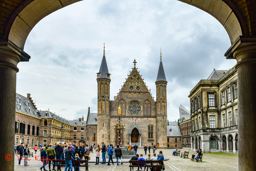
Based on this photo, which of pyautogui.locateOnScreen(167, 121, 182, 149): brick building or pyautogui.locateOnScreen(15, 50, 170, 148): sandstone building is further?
pyautogui.locateOnScreen(167, 121, 182, 149): brick building

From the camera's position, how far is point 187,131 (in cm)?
9494

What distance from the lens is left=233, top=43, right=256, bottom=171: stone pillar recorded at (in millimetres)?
6965

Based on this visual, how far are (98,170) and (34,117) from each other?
52302 millimetres

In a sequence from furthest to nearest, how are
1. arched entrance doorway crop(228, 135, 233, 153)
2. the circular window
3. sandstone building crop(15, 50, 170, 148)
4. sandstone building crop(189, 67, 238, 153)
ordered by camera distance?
the circular window → sandstone building crop(15, 50, 170, 148) → sandstone building crop(189, 67, 238, 153) → arched entrance doorway crop(228, 135, 233, 153)

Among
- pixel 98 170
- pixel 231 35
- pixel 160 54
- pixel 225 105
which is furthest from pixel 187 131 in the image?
pixel 231 35

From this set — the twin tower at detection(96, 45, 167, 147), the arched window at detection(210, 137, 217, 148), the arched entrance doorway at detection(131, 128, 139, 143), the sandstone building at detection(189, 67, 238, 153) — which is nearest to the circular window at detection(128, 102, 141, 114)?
the twin tower at detection(96, 45, 167, 147)

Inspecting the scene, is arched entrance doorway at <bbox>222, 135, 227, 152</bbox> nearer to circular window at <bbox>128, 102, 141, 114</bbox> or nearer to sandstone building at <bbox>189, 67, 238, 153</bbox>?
sandstone building at <bbox>189, 67, 238, 153</bbox>

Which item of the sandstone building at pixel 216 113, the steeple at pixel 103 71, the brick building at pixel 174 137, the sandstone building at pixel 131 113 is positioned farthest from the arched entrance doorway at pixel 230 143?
the brick building at pixel 174 137

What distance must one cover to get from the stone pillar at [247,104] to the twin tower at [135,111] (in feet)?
160

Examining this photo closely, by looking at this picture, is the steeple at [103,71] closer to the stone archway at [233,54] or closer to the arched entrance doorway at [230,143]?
the arched entrance doorway at [230,143]

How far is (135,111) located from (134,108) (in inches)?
25.6

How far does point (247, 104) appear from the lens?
7.18 metres

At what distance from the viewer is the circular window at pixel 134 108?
57.7 m

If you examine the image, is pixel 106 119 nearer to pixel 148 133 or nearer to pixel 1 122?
pixel 148 133
